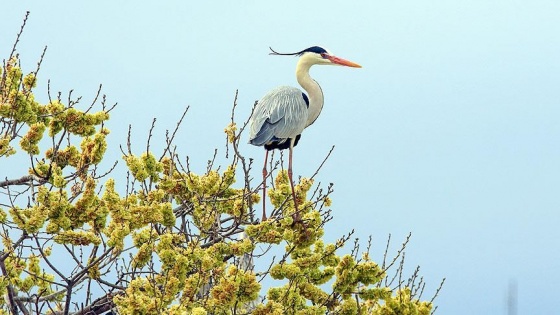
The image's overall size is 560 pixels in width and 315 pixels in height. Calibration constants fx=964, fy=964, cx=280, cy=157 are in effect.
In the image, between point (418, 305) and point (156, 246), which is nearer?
point (156, 246)

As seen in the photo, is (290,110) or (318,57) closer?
(290,110)

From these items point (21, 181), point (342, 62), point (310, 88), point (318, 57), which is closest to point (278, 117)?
point (310, 88)

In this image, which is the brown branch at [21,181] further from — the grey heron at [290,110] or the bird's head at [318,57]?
the bird's head at [318,57]

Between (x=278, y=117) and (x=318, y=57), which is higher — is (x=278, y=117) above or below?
below

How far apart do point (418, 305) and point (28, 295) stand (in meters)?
3.36

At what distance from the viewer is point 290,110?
944cm

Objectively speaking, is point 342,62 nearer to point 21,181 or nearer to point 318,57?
point 318,57

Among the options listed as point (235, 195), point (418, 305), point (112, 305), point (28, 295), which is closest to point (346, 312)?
point (418, 305)

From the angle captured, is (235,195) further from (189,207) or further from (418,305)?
(418,305)

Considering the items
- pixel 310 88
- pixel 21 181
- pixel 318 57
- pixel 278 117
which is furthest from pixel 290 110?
pixel 21 181

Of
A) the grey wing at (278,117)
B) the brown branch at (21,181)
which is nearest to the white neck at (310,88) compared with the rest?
the grey wing at (278,117)

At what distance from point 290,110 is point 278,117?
0.69ft

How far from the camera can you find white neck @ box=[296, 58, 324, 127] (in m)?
9.96

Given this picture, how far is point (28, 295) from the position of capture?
840 centimetres
